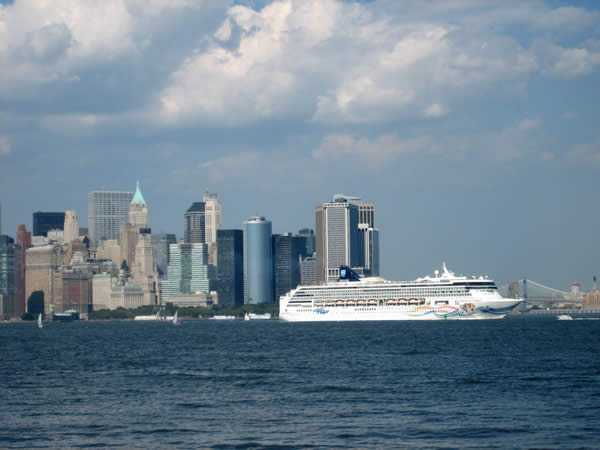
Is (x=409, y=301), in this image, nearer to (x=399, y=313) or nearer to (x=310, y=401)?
(x=399, y=313)

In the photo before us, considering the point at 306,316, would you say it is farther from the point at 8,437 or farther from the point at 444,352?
the point at 8,437

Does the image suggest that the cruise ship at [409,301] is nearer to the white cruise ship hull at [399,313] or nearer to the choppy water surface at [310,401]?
the white cruise ship hull at [399,313]

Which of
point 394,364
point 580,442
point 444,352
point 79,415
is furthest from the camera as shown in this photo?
point 444,352

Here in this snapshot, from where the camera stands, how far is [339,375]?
58.6 meters

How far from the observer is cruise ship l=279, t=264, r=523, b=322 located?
18025 centimetres

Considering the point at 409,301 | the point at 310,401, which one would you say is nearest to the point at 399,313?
the point at 409,301

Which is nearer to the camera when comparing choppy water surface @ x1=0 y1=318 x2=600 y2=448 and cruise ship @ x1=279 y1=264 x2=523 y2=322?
choppy water surface @ x1=0 y1=318 x2=600 y2=448

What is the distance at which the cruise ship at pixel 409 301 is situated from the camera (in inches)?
7096

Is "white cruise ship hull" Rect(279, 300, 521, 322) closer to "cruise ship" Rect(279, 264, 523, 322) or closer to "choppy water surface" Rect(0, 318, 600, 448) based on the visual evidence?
"cruise ship" Rect(279, 264, 523, 322)

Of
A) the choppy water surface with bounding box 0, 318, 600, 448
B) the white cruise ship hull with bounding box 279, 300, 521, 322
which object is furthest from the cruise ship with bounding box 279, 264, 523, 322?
the choppy water surface with bounding box 0, 318, 600, 448

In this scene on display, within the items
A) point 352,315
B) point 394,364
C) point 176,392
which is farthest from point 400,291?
point 176,392

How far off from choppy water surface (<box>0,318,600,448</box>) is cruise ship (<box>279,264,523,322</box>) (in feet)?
339

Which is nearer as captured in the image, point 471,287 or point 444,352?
point 444,352

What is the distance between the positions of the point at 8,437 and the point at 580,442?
2215 cm
